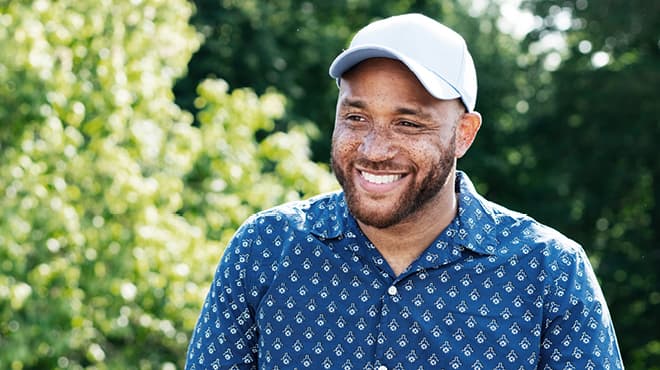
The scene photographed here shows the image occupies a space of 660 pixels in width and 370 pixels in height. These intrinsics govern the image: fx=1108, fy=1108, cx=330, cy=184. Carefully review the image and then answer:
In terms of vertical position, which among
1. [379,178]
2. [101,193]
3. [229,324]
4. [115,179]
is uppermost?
[379,178]

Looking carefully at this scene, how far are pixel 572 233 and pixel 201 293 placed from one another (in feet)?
40.2

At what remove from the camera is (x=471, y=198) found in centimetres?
242

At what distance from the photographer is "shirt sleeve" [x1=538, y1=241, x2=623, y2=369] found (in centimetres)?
218

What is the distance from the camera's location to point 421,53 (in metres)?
2.23

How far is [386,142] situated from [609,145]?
55.1ft

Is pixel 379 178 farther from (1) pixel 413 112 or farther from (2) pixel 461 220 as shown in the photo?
(2) pixel 461 220

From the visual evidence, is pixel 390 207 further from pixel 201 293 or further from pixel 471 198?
pixel 201 293

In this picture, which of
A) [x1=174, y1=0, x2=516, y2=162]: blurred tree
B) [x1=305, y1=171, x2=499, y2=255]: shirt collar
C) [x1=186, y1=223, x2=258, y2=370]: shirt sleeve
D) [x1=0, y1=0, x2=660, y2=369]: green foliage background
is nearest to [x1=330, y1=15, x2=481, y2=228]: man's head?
[x1=305, y1=171, x2=499, y2=255]: shirt collar

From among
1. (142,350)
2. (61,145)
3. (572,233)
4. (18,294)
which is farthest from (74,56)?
(572,233)

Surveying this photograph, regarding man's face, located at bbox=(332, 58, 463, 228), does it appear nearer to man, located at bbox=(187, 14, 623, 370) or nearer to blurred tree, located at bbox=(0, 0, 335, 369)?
man, located at bbox=(187, 14, 623, 370)

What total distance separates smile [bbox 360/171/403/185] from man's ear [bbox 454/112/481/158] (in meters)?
0.18

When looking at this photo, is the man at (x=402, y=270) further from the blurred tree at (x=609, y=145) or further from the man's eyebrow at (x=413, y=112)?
the blurred tree at (x=609, y=145)

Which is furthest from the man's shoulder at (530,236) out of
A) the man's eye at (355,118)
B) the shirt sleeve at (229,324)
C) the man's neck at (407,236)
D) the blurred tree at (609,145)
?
the blurred tree at (609,145)

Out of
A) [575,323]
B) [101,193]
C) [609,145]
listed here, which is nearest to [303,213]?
[575,323]
